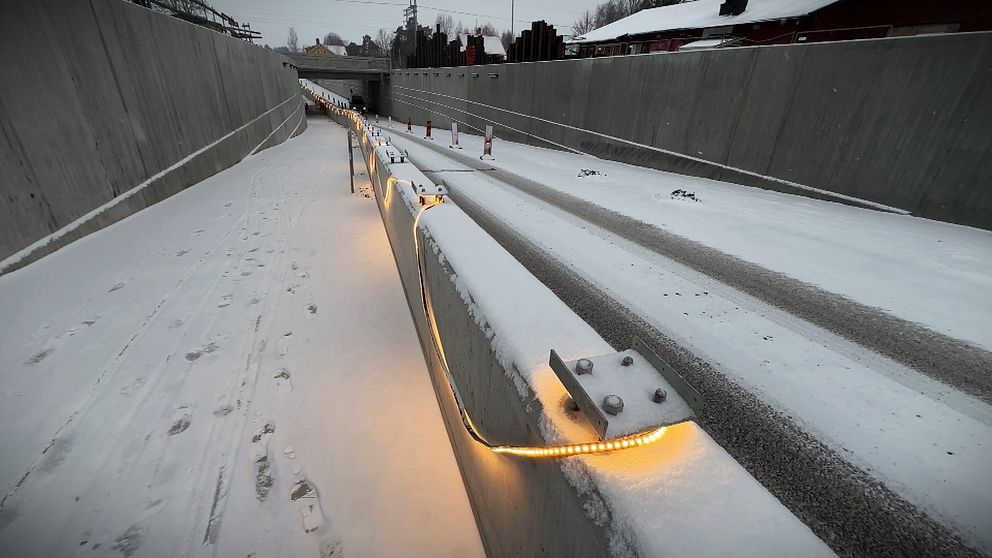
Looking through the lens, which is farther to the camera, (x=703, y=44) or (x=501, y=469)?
(x=703, y=44)

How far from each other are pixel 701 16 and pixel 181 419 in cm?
3167

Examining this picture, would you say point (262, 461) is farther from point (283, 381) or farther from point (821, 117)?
point (821, 117)

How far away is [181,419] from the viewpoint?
3305 millimetres

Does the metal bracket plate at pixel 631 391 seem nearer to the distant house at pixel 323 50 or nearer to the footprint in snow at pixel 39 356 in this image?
the footprint in snow at pixel 39 356

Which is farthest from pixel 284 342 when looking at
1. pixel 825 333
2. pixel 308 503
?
pixel 825 333

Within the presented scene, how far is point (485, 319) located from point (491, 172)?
848 centimetres

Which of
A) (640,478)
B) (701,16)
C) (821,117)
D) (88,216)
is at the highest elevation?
(701,16)

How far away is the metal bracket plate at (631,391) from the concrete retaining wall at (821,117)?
7.32 meters

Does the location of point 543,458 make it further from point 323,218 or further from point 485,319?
point 323,218

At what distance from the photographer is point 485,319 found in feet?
7.53

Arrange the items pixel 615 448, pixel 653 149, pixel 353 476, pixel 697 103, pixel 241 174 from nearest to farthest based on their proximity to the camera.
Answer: pixel 615 448 → pixel 353 476 → pixel 697 103 → pixel 653 149 → pixel 241 174

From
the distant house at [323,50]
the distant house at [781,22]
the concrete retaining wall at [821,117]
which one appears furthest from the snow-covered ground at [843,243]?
the distant house at [323,50]

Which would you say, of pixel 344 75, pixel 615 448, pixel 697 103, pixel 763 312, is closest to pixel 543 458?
pixel 615 448

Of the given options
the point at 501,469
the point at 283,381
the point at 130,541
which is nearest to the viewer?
the point at 501,469
